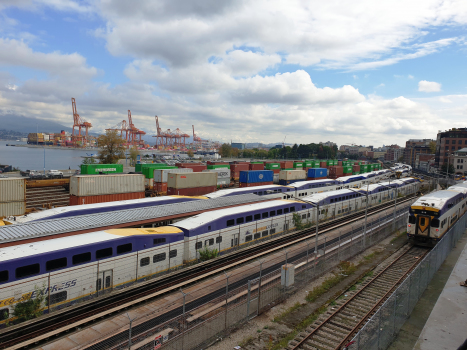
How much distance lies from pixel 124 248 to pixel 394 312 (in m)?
14.9

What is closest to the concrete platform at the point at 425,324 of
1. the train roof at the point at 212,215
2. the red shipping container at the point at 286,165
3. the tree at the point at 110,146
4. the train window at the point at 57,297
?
the train roof at the point at 212,215

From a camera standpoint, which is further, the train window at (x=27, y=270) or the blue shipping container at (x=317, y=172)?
the blue shipping container at (x=317, y=172)

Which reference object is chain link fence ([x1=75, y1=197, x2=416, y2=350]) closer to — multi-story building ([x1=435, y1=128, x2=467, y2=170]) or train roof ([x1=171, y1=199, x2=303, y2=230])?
train roof ([x1=171, y1=199, x2=303, y2=230])

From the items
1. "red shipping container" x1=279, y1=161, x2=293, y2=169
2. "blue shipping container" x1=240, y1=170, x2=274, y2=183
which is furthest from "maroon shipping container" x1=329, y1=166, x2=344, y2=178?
"blue shipping container" x1=240, y1=170, x2=274, y2=183

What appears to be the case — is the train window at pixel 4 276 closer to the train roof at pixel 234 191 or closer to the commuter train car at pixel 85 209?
the commuter train car at pixel 85 209

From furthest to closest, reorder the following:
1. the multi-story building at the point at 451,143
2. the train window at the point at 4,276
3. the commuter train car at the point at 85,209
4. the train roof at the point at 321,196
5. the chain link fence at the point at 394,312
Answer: the multi-story building at the point at 451,143
the train roof at the point at 321,196
the commuter train car at the point at 85,209
the train window at the point at 4,276
the chain link fence at the point at 394,312

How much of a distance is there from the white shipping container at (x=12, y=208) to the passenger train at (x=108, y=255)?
732 inches

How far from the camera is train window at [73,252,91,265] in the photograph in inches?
621

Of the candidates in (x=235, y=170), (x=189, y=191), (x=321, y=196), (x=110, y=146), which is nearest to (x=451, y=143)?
(x=235, y=170)

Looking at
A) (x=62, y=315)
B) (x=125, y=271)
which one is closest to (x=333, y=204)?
(x=125, y=271)

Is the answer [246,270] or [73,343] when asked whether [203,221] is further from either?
[73,343]

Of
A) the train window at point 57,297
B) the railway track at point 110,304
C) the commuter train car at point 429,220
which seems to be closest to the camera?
the railway track at point 110,304

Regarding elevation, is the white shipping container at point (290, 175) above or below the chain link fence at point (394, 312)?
above

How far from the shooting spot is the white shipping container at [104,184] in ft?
116
